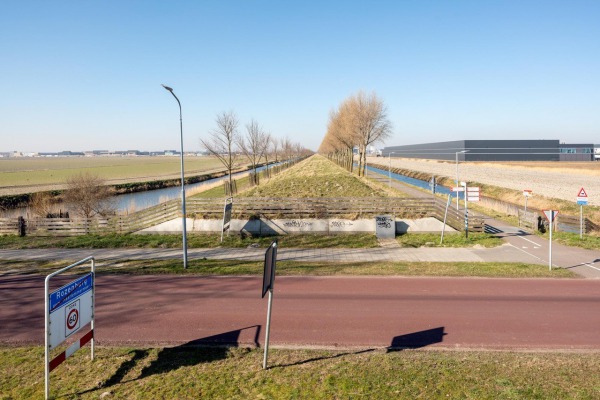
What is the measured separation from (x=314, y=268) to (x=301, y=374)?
7707 mm

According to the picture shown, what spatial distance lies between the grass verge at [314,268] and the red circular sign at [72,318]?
722 centimetres

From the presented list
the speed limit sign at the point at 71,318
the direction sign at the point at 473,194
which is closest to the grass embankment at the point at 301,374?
the speed limit sign at the point at 71,318

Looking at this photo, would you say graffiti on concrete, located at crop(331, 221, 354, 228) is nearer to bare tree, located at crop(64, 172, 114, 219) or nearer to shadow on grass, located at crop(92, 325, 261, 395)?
shadow on grass, located at crop(92, 325, 261, 395)

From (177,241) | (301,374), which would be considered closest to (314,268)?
(301,374)

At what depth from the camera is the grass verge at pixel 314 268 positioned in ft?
46.1

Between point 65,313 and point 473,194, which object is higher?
point 473,194

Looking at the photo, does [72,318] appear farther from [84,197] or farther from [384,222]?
[84,197]

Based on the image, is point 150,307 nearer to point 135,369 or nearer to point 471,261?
point 135,369

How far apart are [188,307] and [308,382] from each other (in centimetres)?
518

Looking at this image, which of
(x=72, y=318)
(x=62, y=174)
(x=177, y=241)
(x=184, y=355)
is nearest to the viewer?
(x=72, y=318)

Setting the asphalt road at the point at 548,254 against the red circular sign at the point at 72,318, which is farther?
the asphalt road at the point at 548,254

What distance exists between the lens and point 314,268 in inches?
589

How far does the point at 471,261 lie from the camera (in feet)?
52.5

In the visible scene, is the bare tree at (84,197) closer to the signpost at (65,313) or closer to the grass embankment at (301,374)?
the grass embankment at (301,374)
